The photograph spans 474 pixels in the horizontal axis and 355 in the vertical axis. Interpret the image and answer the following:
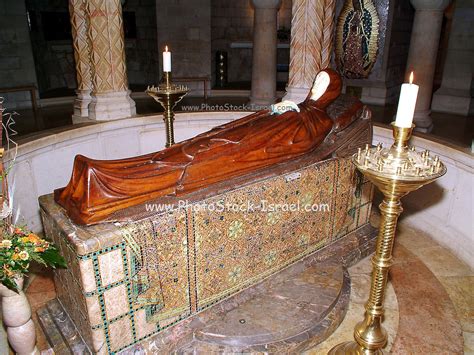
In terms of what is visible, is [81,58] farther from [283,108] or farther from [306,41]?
[283,108]

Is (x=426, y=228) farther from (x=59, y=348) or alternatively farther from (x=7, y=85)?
(x=7, y=85)

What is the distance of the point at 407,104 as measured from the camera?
1457 millimetres

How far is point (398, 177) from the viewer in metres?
1.44

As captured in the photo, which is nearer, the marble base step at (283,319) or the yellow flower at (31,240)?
the yellow flower at (31,240)

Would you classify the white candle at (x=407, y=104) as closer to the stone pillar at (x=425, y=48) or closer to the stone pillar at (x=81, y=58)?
the stone pillar at (x=81, y=58)

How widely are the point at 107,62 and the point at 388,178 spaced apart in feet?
12.3

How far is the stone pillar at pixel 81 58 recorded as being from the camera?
470 centimetres

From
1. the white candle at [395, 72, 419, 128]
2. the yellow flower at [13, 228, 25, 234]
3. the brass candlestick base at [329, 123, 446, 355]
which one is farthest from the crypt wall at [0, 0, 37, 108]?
the white candle at [395, 72, 419, 128]

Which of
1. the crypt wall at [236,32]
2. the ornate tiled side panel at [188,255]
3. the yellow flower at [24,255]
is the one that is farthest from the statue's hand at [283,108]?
the crypt wall at [236,32]

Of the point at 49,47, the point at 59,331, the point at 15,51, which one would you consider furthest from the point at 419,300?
the point at 49,47

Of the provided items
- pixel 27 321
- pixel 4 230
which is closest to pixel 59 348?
pixel 27 321

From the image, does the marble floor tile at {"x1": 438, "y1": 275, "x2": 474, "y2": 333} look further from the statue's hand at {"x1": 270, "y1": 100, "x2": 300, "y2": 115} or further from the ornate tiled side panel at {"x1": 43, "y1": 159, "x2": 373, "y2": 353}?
the statue's hand at {"x1": 270, "y1": 100, "x2": 300, "y2": 115}

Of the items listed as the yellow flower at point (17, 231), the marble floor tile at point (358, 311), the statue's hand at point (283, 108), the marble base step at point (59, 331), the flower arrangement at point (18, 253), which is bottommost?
the marble floor tile at point (358, 311)

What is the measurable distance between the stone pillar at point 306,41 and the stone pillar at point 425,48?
4.60 feet
